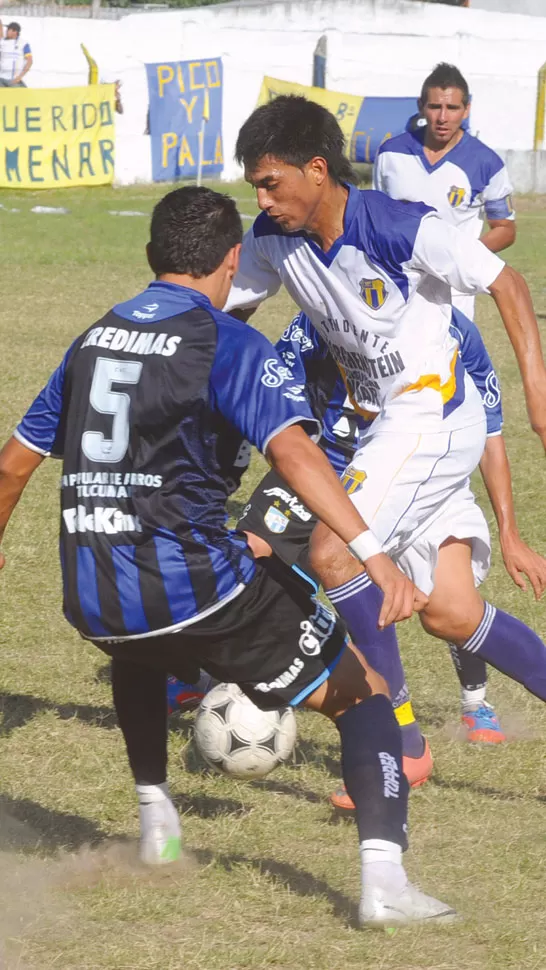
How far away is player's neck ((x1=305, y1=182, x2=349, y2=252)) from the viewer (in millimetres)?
4219

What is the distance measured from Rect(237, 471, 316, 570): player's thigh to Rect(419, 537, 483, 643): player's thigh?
35.5 inches

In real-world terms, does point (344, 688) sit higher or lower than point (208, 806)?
higher

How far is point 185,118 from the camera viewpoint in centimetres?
2772

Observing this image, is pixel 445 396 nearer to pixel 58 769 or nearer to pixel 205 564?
pixel 205 564

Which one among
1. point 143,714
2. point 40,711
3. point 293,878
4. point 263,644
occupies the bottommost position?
point 40,711

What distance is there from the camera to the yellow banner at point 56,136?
24422mm

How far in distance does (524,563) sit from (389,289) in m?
1.01

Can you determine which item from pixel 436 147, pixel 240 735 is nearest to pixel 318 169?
pixel 240 735

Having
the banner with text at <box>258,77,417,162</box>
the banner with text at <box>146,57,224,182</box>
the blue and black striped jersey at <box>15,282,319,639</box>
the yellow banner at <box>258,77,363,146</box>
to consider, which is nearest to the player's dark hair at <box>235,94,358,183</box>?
the blue and black striped jersey at <box>15,282,319,639</box>

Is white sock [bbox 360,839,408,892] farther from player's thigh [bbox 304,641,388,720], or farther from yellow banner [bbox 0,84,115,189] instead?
yellow banner [bbox 0,84,115,189]

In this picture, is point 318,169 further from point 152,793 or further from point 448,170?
point 448,170

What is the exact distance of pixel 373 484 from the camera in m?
4.30

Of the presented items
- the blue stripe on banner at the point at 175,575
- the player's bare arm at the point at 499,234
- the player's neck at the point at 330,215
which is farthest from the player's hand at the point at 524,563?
the player's bare arm at the point at 499,234

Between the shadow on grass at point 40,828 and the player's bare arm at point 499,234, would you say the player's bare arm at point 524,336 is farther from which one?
the player's bare arm at point 499,234
